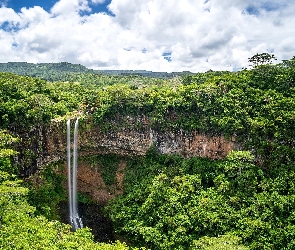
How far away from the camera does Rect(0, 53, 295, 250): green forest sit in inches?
732

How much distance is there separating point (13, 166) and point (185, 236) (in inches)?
566

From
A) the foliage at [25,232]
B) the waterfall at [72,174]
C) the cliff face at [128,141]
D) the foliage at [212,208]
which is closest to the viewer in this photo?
the foliage at [25,232]

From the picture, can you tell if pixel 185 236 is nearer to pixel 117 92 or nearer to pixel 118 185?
pixel 118 185

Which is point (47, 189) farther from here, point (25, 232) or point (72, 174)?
point (25, 232)

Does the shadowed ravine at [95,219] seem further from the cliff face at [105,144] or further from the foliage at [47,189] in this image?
the cliff face at [105,144]

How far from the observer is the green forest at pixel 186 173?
1859cm

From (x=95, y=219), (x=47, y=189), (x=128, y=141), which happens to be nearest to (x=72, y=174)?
(x=47, y=189)

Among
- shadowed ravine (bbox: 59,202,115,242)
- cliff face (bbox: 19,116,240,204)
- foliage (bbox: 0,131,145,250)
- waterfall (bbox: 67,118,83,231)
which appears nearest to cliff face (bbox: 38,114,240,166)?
cliff face (bbox: 19,116,240,204)

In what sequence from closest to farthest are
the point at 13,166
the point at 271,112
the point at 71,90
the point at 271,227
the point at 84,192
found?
the point at 271,227 < the point at 271,112 < the point at 13,166 < the point at 84,192 < the point at 71,90

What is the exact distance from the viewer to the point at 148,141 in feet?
94.5

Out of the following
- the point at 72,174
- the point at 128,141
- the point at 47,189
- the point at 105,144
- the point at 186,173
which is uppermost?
the point at 128,141

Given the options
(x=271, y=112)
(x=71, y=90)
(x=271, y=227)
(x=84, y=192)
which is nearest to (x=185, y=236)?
(x=271, y=227)

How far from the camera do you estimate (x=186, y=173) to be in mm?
25281

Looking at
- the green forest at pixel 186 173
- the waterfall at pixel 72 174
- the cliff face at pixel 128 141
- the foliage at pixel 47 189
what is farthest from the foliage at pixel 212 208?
the foliage at pixel 47 189
